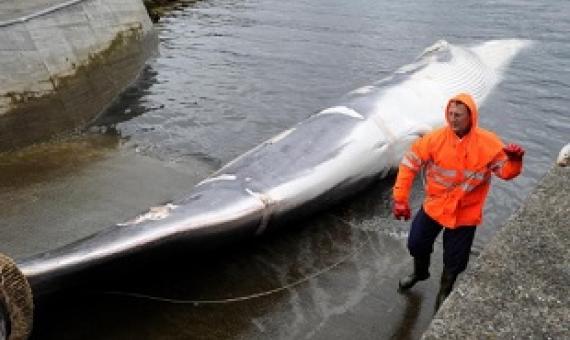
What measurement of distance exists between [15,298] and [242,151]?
5013mm

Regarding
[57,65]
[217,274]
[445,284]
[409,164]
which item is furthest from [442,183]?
[57,65]

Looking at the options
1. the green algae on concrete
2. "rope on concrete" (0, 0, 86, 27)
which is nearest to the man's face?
the green algae on concrete

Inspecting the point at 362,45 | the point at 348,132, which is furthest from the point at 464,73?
the point at 362,45

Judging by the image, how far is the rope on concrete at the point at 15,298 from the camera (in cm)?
363

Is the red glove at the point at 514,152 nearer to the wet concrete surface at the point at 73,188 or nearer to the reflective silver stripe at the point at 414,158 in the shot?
the reflective silver stripe at the point at 414,158

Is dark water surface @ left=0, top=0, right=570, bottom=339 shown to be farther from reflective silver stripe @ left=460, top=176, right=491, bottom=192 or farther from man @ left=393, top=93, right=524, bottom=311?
reflective silver stripe @ left=460, top=176, right=491, bottom=192

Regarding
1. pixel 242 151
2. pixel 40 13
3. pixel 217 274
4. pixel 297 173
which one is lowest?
pixel 242 151

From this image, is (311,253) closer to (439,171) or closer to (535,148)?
(439,171)

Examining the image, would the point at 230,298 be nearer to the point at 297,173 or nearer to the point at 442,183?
the point at 297,173

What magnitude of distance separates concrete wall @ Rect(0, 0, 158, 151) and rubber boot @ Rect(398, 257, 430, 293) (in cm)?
552

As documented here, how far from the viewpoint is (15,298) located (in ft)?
12.1

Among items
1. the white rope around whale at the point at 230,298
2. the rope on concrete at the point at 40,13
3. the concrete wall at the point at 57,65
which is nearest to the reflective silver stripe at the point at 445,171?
the white rope around whale at the point at 230,298

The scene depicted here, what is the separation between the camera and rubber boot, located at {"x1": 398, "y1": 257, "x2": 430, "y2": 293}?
17.6 feet

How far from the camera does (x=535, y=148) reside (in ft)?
28.6
